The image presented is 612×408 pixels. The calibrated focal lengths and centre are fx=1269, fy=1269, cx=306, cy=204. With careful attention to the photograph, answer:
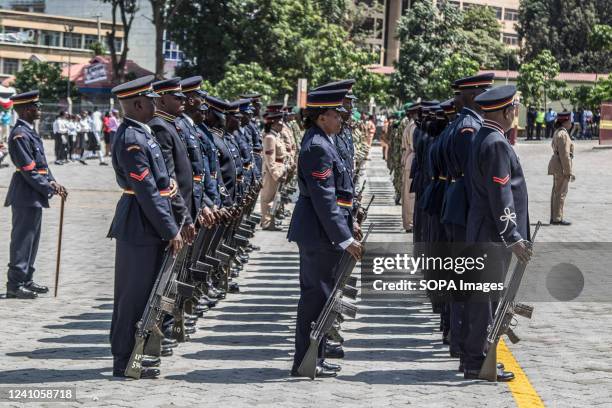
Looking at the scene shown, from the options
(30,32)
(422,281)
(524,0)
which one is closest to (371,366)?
(422,281)

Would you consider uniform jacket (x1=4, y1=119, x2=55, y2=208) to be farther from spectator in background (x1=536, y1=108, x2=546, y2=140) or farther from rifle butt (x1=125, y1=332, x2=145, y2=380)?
spectator in background (x1=536, y1=108, x2=546, y2=140)

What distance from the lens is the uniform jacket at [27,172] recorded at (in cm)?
1240

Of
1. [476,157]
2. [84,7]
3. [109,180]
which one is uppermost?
[84,7]

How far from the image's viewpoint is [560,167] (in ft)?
72.4

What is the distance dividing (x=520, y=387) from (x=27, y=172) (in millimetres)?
5918

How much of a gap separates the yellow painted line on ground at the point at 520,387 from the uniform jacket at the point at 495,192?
0.96 meters

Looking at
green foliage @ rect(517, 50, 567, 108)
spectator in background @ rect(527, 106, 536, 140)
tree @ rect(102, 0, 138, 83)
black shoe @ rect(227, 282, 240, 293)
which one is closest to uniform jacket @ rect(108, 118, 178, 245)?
black shoe @ rect(227, 282, 240, 293)

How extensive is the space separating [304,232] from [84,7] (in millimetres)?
116522

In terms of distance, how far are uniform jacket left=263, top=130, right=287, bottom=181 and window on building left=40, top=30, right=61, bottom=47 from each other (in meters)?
102

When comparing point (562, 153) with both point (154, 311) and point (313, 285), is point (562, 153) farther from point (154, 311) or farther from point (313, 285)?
point (154, 311)

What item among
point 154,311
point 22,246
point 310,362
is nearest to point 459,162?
point 310,362

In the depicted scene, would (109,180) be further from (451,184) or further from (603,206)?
(451,184)

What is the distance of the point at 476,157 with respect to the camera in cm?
866

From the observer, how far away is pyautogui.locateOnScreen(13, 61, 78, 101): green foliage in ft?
259
